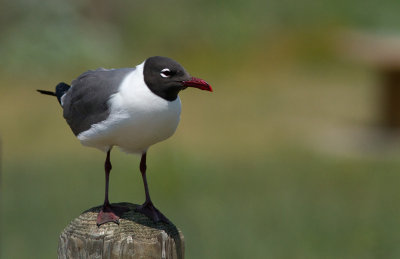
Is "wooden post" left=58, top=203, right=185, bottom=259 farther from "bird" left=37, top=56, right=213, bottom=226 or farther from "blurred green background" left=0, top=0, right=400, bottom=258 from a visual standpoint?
"blurred green background" left=0, top=0, right=400, bottom=258

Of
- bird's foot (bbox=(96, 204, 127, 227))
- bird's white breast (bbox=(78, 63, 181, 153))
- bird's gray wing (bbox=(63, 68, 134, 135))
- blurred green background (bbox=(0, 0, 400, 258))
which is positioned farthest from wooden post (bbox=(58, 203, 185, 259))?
blurred green background (bbox=(0, 0, 400, 258))

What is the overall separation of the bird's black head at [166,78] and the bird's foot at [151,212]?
46 cm

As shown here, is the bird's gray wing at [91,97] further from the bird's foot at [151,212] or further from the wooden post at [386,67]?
the wooden post at [386,67]

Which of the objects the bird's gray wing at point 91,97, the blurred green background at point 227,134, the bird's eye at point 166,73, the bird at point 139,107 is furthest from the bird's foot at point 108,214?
the blurred green background at point 227,134

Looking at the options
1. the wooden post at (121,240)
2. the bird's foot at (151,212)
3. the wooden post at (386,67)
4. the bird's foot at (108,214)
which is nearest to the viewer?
the wooden post at (121,240)

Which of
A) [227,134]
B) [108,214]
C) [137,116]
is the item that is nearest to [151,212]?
[108,214]

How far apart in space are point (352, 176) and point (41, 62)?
21.2ft

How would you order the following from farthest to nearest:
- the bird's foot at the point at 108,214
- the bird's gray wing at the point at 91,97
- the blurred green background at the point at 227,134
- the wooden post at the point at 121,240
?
the blurred green background at the point at 227,134 < the bird's gray wing at the point at 91,97 < the bird's foot at the point at 108,214 < the wooden post at the point at 121,240

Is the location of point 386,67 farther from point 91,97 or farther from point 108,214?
point 108,214

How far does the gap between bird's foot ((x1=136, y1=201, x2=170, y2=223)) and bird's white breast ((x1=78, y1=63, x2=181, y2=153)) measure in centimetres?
26

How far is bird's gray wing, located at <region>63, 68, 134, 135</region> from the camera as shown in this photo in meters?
3.41

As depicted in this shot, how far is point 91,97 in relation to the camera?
351 cm

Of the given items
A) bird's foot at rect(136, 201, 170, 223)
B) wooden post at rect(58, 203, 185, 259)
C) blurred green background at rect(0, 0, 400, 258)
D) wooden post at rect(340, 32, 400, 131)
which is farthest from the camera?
wooden post at rect(340, 32, 400, 131)

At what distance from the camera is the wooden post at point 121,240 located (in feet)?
9.65
